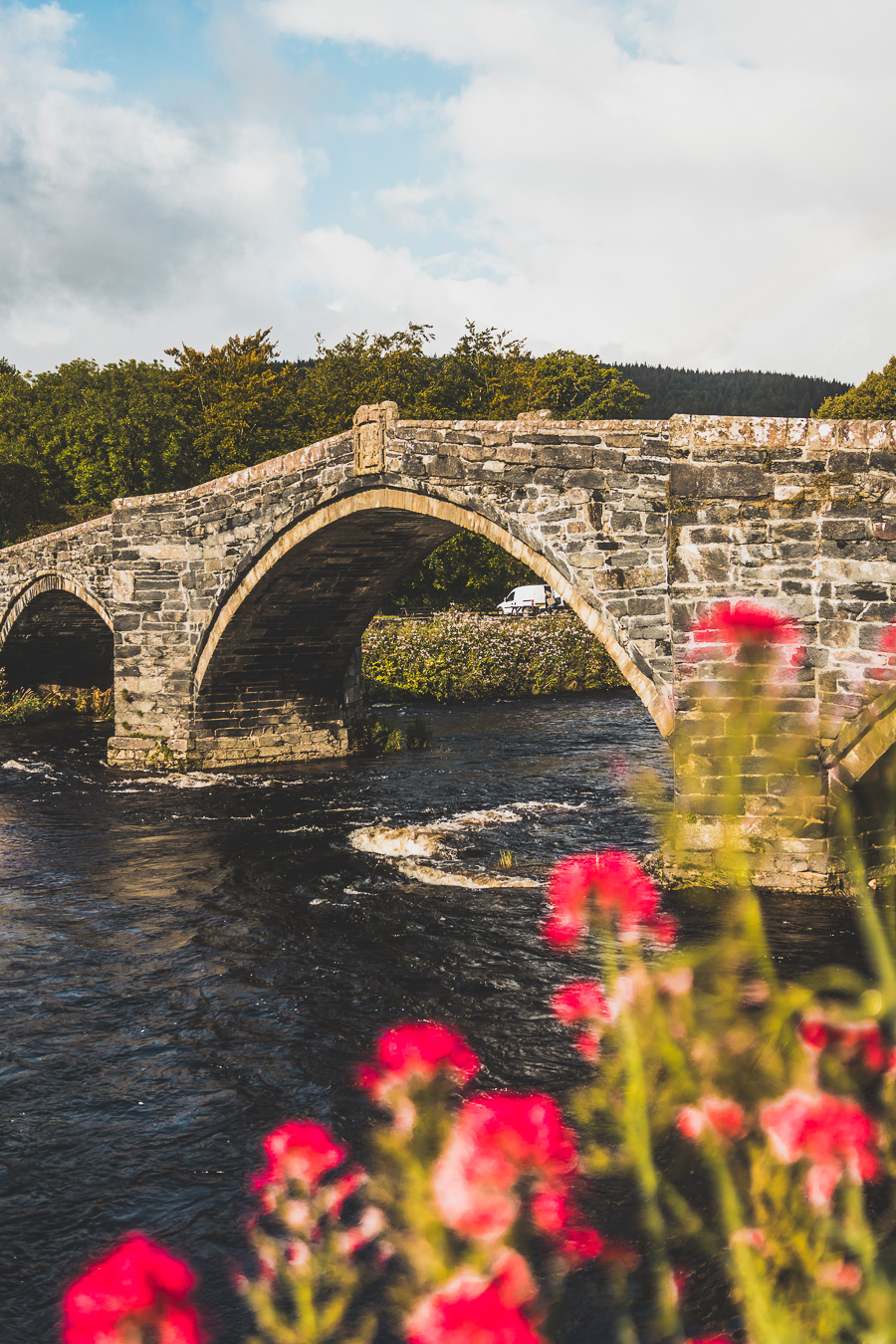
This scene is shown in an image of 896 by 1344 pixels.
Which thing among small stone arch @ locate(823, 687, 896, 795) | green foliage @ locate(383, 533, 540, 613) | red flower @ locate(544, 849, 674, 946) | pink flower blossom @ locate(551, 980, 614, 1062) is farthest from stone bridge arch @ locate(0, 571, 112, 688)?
red flower @ locate(544, 849, 674, 946)

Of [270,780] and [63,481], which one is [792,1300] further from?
[63,481]

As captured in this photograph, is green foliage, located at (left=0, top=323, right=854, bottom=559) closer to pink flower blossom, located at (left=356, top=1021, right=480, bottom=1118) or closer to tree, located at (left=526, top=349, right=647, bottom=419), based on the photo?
tree, located at (left=526, top=349, right=647, bottom=419)

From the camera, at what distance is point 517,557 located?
11.8m

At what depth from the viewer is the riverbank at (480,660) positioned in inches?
917

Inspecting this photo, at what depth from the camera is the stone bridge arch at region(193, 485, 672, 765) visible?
A: 1289 cm

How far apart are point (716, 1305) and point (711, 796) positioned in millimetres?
5154

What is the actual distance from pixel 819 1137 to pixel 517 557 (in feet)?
33.9

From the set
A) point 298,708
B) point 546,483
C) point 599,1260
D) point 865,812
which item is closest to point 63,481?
point 298,708

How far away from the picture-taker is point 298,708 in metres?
16.7

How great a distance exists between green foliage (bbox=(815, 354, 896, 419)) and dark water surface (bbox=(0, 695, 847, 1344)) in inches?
1213

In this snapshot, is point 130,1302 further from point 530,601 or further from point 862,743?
point 530,601

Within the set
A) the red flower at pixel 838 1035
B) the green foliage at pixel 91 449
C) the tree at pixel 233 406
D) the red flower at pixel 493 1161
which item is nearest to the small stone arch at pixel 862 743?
the red flower at pixel 838 1035

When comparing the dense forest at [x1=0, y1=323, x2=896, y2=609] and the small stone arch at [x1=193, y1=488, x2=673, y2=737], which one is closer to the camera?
the small stone arch at [x1=193, y1=488, x2=673, y2=737]

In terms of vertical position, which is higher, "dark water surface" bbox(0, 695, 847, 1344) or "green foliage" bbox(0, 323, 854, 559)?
"green foliage" bbox(0, 323, 854, 559)
